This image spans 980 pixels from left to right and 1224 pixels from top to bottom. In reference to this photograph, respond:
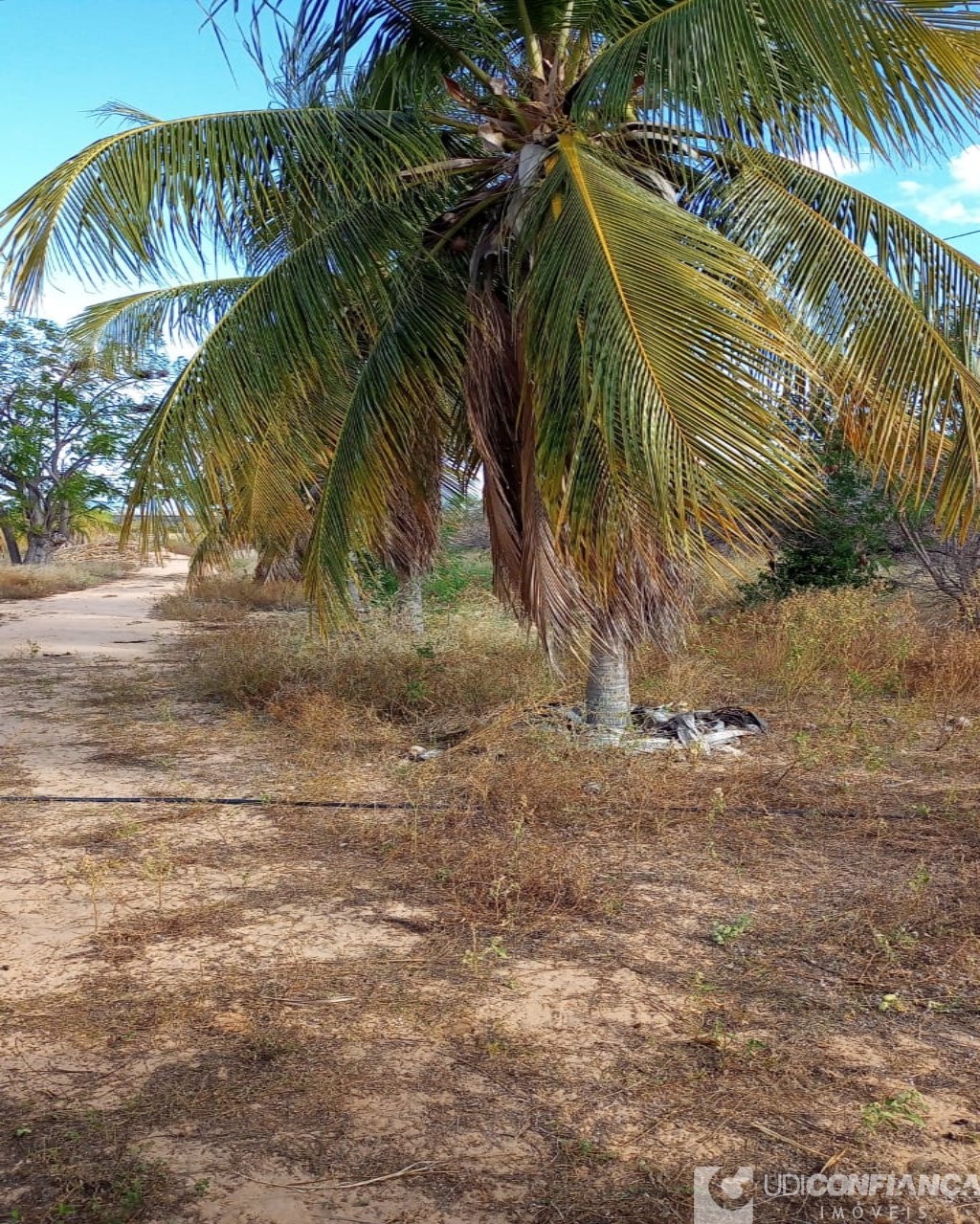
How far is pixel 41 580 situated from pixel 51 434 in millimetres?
4306

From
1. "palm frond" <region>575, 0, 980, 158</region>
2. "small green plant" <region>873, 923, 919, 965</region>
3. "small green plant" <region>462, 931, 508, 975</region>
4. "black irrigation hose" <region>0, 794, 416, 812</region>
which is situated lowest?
"small green plant" <region>873, 923, 919, 965</region>

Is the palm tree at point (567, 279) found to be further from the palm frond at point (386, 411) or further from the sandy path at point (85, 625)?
the sandy path at point (85, 625)

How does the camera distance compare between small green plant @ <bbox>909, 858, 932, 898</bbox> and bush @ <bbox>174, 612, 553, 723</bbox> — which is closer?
small green plant @ <bbox>909, 858, 932, 898</bbox>

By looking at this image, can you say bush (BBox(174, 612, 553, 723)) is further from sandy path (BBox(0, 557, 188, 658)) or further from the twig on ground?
the twig on ground

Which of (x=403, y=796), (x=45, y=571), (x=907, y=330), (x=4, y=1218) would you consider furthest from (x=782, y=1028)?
(x=45, y=571)

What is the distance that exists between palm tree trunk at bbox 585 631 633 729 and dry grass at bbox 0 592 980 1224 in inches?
20.7

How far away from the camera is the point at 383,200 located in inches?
238

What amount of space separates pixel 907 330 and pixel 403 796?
392 cm

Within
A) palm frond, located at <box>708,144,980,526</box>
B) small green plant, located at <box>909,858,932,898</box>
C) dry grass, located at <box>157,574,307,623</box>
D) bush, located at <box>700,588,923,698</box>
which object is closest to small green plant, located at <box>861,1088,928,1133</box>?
small green plant, located at <box>909,858,932,898</box>

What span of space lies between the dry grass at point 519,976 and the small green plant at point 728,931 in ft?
Result: 0.07

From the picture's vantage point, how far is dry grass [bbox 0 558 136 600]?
23359mm

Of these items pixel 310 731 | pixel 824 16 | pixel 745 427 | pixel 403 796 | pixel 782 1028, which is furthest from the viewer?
pixel 310 731

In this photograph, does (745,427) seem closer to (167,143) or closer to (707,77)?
(707,77)

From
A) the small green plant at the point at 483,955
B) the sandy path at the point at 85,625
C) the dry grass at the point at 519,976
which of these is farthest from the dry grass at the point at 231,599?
the small green plant at the point at 483,955
